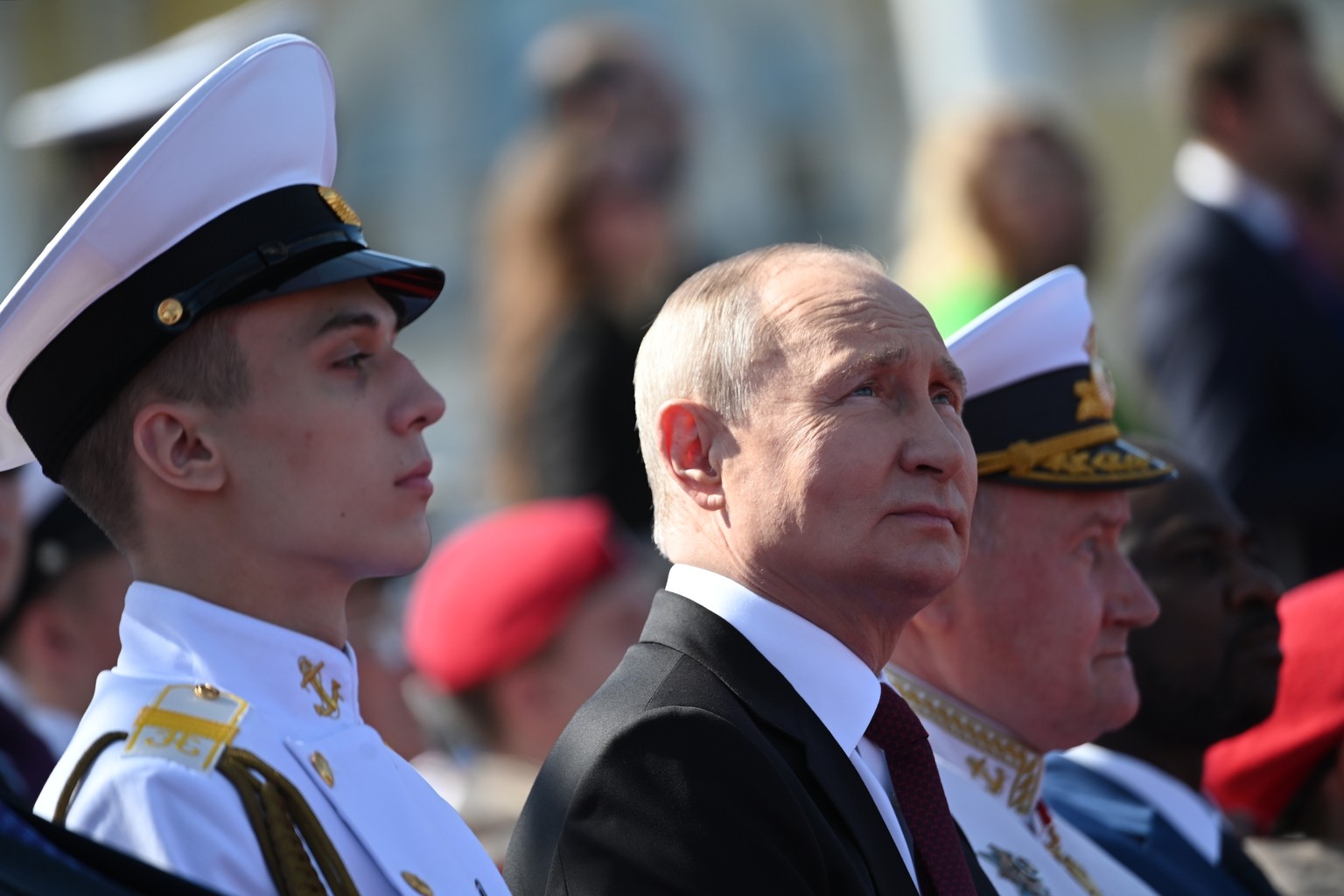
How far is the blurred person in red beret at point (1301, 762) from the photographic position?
→ 4.37m

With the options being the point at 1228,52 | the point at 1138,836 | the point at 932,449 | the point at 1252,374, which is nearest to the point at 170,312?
the point at 932,449

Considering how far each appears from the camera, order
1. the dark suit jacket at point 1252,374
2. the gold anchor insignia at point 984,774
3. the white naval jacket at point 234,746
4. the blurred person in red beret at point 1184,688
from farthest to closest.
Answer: the dark suit jacket at point 1252,374 < the blurred person in red beret at point 1184,688 < the gold anchor insignia at point 984,774 < the white naval jacket at point 234,746

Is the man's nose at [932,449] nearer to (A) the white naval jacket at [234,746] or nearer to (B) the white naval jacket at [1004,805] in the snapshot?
(B) the white naval jacket at [1004,805]

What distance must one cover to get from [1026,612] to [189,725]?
1.68m

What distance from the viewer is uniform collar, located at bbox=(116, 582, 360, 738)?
2.49 meters

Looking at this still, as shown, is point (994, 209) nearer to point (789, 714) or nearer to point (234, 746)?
point (789, 714)

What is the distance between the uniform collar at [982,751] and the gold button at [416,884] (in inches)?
49.3

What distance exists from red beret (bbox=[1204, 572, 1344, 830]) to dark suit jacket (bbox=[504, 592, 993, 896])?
1986 mm

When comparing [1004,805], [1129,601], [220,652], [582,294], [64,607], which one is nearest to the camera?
[220,652]

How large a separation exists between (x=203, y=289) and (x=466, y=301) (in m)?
14.0

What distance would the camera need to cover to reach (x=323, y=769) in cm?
245

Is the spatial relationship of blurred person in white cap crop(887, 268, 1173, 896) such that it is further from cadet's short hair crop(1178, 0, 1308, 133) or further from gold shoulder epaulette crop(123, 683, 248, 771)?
cadet's short hair crop(1178, 0, 1308, 133)

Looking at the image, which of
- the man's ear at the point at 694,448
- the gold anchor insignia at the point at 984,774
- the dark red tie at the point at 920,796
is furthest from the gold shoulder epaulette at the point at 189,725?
the gold anchor insignia at the point at 984,774

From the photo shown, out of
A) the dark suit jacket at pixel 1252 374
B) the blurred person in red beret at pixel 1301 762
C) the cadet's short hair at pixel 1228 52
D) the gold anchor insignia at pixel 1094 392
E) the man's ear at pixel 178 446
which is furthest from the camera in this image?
the cadet's short hair at pixel 1228 52
